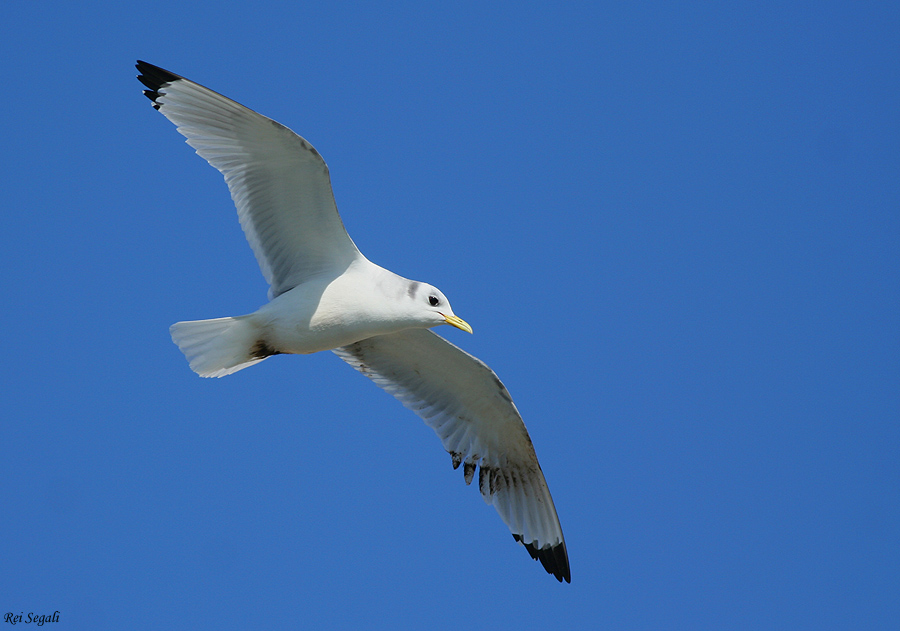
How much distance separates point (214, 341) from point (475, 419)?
2.45 metres

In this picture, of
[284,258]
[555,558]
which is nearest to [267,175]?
[284,258]

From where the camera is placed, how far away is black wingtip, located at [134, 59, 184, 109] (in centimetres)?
636

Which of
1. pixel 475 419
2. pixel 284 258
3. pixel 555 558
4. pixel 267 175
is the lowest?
pixel 555 558

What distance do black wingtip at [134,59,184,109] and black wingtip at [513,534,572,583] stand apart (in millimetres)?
4811

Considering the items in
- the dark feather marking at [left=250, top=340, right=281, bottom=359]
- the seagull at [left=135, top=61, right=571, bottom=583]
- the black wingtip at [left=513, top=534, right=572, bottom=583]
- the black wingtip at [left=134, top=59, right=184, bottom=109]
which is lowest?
the black wingtip at [left=513, top=534, right=572, bottom=583]

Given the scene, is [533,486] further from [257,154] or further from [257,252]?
[257,154]

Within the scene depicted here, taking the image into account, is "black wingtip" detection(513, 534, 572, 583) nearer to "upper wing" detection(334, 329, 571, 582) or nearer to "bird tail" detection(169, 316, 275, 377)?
"upper wing" detection(334, 329, 571, 582)

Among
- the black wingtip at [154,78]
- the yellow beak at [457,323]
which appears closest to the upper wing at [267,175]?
the black wingtip at [154,78]

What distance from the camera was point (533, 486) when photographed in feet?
26.3

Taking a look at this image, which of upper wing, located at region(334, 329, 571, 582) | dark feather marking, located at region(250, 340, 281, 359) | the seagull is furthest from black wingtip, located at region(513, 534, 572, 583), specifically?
dark feather marking, located at region(250, 340, 281, 359)

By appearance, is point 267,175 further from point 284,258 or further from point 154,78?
point 154,78

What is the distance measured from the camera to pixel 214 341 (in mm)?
6484

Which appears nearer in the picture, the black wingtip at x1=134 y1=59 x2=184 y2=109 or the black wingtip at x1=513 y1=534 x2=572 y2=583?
the black wingtip at x1=134 y1=59 x2=184 y2=109

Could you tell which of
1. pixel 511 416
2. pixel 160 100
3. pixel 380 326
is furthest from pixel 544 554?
pixel 160 100
